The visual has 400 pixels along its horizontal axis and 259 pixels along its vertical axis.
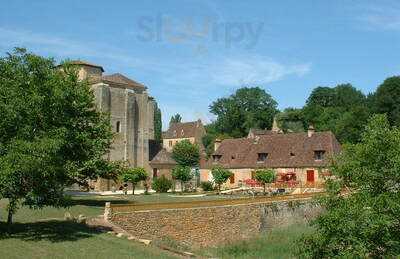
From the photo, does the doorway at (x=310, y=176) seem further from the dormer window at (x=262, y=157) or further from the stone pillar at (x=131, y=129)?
the stone pillar at (x=131, y=129)

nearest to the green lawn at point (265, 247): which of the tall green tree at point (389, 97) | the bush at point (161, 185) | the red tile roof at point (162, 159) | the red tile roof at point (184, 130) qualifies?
the bush at point (161, 185)

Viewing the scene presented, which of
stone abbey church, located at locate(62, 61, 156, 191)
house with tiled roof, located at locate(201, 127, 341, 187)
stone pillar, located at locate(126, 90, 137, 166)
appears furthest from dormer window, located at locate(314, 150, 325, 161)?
stone pillar, located at locate(126, 90, 137, 166)

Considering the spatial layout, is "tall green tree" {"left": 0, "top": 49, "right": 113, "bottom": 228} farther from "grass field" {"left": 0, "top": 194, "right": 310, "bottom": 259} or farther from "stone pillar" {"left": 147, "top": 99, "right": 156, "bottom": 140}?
"stone pillar" {"left": 147, "top": 99, "right": 156, "bottom": 140}

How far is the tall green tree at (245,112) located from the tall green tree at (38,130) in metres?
74.7

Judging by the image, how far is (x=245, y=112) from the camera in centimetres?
9975

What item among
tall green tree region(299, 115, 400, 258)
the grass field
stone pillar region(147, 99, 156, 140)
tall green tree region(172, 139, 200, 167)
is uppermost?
stone pillar region(147, 99, 156, 140)

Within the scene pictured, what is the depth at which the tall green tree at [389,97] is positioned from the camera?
7644 centimetres

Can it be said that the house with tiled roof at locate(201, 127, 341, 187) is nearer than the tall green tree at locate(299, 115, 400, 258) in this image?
No

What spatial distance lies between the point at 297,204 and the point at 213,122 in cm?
6770

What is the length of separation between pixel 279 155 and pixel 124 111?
56.4ft

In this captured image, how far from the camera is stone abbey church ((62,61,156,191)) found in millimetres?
55906

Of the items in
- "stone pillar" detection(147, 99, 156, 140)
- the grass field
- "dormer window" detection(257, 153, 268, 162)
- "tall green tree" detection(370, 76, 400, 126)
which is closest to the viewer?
the grass field

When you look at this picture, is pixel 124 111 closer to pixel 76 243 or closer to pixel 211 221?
pixel 211 221

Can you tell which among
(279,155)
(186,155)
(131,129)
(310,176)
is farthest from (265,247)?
(186,155)
